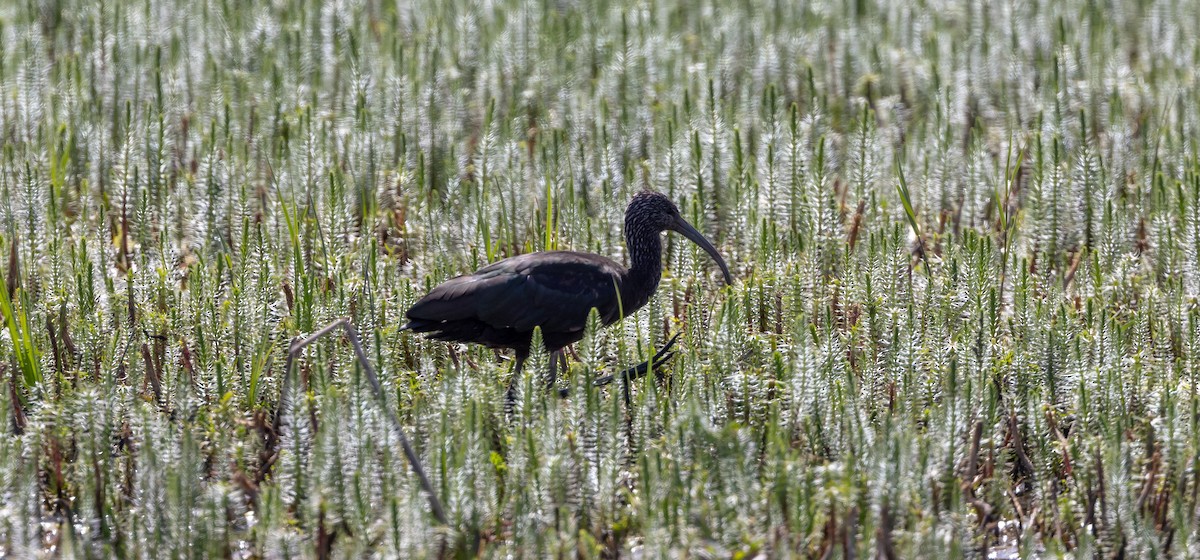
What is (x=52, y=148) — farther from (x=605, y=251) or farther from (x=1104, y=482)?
(x=1104, y=482)

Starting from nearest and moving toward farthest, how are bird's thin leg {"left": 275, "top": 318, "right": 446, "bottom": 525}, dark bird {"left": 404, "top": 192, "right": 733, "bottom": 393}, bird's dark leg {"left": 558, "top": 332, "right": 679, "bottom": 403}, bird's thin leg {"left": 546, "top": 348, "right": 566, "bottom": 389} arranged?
bird's thin leg {"left": 275, "top": 318, "right": 446, "bottom": 525}, bird's dark leg {"left": 558, "top": 332, "right": 679, "bottom": 403}, dark bird {"left": 404, "top": 192, "right": 733, "bottom": 393}, bird's thin leg {"left": 546, "top": 348, "right": 566, "bottom": 389}

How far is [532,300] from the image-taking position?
6.18 m

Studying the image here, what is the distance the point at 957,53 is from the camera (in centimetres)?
968

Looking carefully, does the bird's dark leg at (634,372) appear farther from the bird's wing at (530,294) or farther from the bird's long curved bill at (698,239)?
the bird's long curved bill at (698,239)

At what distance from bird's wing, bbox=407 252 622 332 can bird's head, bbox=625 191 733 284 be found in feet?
1.53

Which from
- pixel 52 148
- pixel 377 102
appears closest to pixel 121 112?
pixel 52 148

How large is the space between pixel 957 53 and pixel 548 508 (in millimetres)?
5818

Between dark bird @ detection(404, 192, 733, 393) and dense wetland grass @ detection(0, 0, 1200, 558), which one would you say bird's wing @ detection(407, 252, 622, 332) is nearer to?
dark bird @ detection(404, 192, 733, 393)

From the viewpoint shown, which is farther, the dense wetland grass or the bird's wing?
the bird's wing

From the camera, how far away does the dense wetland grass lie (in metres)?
4.70

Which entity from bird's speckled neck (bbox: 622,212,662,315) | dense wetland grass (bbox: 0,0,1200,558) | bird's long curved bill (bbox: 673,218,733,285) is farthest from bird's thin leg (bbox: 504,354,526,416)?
bird's long curved bill (bbox: 673,218,733,285)

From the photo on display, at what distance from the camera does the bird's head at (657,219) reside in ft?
22.4

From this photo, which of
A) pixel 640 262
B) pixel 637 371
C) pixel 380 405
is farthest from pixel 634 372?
pixel 380 405

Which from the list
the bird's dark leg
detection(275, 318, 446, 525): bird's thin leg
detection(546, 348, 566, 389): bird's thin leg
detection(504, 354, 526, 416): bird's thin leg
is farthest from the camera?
detection(546, 348, 566, 389): bird's thin leg
